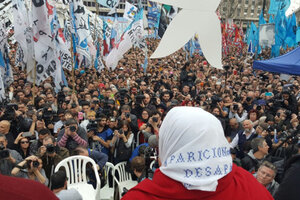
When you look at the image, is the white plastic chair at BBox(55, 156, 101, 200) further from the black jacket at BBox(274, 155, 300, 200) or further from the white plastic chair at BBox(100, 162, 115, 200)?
the black jacket at BBox(274, 155, 300, 200)

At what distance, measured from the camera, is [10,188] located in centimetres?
87

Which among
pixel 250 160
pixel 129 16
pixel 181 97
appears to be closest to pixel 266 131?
pixel 250 160

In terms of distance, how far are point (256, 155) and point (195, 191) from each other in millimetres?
3448

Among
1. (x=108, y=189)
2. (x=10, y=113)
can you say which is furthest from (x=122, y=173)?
(x=10, y=113)

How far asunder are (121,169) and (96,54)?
302 inches

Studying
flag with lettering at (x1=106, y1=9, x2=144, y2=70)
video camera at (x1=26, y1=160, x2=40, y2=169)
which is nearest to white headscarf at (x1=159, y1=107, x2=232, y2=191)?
video camera at (x1=26, y1=160, x2=40, y2=169)

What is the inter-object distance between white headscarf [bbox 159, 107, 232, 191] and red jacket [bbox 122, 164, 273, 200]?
24mm

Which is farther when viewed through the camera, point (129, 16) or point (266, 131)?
point (129, 16)

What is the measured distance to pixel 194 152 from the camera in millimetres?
1171

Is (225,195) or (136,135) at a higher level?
(225,195)

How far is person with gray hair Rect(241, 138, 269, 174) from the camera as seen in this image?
4129 mm

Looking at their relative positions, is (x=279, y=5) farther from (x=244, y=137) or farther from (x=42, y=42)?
(x=244, y=137)

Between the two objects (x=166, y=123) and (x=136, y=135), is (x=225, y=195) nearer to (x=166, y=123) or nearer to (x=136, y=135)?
(x=166, y=123)

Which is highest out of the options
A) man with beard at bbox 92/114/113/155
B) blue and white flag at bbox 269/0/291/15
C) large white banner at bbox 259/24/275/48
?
blue and white flag at bbox 269/0/291/15
